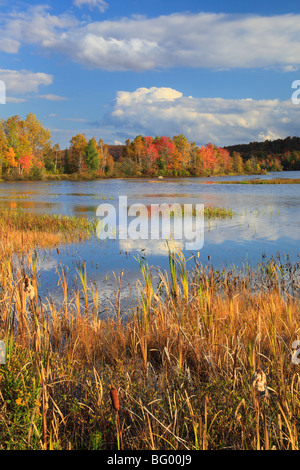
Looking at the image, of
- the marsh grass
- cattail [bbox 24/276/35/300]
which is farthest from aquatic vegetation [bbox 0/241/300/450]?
the marsh grass

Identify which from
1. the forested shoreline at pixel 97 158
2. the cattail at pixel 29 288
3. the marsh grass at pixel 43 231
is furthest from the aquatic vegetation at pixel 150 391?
the forested shoreline at pixel 97 158

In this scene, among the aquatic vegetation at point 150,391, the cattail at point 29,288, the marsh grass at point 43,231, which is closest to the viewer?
the aquatic vegetation at point 150,391

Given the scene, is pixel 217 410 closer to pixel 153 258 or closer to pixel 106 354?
pixel 106 354

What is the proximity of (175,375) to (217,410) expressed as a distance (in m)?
0.60

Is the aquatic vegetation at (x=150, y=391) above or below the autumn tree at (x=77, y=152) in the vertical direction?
below

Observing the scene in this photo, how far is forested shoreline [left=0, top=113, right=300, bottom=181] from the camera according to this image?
7109 cm

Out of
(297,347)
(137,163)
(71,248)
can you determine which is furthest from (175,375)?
(137,163)

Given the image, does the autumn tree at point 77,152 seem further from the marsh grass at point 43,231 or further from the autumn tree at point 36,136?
the marsh grass at point 43,231

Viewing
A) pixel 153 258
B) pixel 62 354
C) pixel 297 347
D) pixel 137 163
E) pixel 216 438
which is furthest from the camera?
pixel 137 163

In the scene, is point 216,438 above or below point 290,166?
below

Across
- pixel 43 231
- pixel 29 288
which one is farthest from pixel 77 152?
pixel 29 288

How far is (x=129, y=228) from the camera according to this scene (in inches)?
586

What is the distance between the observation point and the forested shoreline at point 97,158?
2799 inches

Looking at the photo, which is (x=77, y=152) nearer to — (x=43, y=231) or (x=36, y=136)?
(x=36, y=136)
